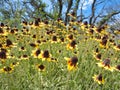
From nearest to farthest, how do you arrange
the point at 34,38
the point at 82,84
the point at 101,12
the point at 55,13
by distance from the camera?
the point at 82,84
the point at 34,38
the point at 55,13
the point at 101,12

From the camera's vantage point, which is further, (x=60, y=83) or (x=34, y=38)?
(x=34, y=38)

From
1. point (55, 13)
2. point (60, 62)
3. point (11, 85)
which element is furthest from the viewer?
point (55, 13)

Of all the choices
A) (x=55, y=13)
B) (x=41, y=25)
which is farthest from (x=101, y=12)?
(x=41, y=25)

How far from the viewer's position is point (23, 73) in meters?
4.11

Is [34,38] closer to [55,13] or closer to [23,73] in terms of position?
[23,73]

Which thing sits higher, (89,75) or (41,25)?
(41,25)

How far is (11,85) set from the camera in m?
3.78

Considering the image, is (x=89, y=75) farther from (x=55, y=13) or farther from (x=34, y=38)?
(x=55, y=13)

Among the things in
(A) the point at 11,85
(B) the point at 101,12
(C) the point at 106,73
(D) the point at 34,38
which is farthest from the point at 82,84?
(B) the point at 101,12

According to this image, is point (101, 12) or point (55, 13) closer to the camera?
point (55, 13)

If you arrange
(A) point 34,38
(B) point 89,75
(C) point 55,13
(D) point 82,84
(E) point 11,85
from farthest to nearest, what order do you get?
(C) point 55,13
(A) point 34,38
(B) point 89,75
(D) point 82,84
(E) point 11,85

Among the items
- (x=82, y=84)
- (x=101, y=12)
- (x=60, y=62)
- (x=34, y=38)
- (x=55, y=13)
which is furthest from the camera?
(x=101, y=12)

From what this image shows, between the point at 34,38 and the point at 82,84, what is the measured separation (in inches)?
84.0

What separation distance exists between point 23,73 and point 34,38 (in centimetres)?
194
